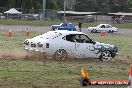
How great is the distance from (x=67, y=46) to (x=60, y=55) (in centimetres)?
48

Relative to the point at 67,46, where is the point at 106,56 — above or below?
below

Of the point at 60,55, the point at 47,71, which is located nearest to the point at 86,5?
the point at 60,55

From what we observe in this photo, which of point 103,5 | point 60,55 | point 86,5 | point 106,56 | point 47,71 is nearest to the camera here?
point 47,71

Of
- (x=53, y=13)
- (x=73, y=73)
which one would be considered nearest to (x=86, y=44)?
(x=73, y=73)

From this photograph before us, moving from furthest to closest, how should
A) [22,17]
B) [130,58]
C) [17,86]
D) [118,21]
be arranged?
[118,21] < [22,17] < [130,58] < [17,86]

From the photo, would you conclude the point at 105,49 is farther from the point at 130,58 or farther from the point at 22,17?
the point at 22,17

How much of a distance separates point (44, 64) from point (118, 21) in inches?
2775

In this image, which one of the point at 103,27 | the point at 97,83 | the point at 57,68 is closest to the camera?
the point at 97,83

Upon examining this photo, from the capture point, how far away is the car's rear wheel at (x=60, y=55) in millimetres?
16328

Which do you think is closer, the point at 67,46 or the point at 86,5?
the point at 67,46

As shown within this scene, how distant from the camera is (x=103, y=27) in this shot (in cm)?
5138

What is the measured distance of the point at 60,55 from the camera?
53.8 feet

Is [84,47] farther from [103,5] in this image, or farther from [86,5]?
[86,5]

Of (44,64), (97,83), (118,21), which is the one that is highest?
(97,83)
